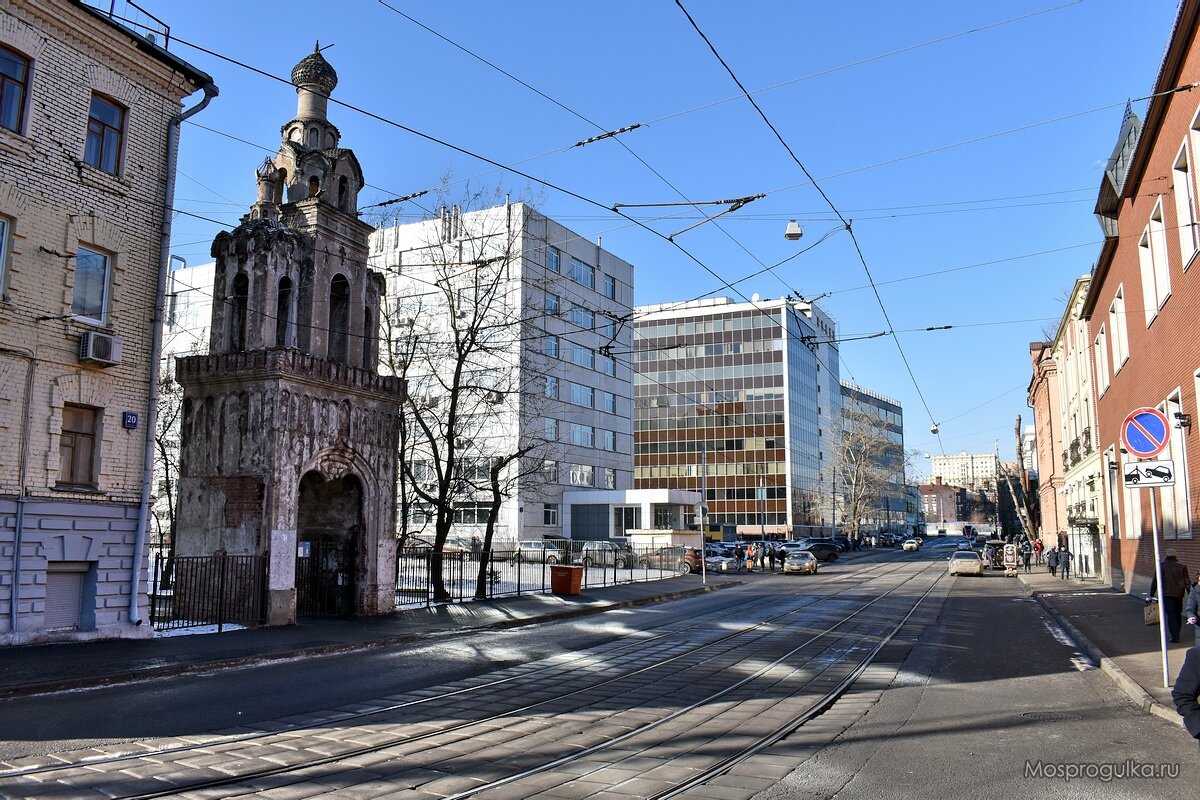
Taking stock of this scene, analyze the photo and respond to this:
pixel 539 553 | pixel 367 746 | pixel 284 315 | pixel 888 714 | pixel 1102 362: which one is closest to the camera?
pixel 367 746

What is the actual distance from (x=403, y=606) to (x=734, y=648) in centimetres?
1152

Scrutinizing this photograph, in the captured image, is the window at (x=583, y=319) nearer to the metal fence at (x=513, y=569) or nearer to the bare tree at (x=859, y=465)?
the metal fence at (x=513, y=569)

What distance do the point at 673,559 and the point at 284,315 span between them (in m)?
28.0

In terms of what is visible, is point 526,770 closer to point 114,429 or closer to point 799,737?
point 799,737

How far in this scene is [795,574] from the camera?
152 feet

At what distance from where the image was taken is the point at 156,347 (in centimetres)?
1730

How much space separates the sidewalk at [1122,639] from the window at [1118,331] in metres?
7.29

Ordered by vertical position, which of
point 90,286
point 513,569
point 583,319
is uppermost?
point 583,319

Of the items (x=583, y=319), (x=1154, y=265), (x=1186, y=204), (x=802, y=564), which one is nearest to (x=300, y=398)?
(x=1186, y=204)

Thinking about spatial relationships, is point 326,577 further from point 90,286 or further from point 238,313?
point 90,286

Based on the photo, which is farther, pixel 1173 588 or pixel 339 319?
pixel 339 319

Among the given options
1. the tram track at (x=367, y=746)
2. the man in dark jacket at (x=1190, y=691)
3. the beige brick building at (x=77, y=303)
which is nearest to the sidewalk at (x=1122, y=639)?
the man in dark jacket at (x=1190, y=691)

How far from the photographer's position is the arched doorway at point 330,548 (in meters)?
21.4

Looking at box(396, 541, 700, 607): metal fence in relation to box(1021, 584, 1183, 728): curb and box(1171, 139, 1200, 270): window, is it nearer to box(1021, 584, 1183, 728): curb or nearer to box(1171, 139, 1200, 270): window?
box(1021, 584, 1183, 728): curb
